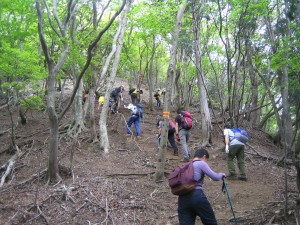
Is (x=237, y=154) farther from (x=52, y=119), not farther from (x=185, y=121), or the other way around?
(x=52, y=119)

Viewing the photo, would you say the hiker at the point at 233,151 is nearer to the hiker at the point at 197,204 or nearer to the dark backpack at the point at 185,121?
the dark backpack at the point at 185,121

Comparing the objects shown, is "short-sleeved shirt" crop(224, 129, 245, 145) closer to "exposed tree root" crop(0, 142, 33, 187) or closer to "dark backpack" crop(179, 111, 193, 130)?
"dark backpack" crop(179, 111, 193, 130)

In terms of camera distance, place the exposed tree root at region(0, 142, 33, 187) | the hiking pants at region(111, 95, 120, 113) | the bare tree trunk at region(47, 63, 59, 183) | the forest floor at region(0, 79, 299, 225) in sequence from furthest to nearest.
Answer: the hiking pants at region(111, 95, 120, 113), the exposed tree root at region(0, 142, 33, 187), the bare tree trunk at region(47, 63, 59, 183), the forest floor at region(0, 79, 299, 225)

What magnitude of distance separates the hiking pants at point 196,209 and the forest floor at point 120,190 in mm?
1568

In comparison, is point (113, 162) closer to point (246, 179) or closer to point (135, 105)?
point (135, 105)

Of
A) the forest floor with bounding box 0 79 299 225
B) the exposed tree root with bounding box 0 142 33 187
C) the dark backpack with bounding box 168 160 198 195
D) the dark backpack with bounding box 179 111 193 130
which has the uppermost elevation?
the dark backpack with bounding box 179 111 193 130

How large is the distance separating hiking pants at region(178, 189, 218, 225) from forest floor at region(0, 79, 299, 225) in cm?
157

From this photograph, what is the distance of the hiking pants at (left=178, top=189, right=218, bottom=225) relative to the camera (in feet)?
14.9

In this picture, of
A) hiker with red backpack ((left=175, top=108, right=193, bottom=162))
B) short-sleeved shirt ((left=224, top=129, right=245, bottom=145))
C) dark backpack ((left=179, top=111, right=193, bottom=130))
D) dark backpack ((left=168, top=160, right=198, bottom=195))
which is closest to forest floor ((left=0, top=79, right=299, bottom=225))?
hiker with red backpack ((left=175, top=108, right=193, bottom=162))

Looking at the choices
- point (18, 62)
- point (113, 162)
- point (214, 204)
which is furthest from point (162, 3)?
point (214, 204)

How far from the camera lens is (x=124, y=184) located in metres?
8.03

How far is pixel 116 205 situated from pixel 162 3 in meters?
10.9

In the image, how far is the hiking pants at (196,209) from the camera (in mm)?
4527

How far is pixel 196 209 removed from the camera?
455 cm
